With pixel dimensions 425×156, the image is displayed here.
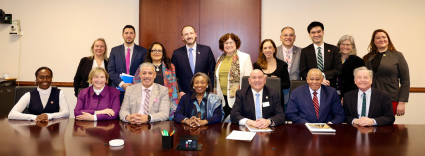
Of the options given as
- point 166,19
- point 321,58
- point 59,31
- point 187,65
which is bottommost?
point 187,65

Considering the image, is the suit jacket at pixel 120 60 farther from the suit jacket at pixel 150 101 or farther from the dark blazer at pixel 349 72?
the dark blazer at pixel 349 72

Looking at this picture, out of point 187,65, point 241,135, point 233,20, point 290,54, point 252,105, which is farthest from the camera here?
point 233,20

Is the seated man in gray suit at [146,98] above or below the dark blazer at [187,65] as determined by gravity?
below

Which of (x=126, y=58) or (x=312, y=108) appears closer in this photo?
(x=312, y=108)

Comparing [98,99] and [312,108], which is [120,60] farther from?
[312,108]

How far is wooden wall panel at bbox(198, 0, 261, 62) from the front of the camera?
466 centimetres

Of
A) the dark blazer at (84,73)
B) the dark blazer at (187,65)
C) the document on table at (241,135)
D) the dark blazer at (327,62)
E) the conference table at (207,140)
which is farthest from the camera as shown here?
the dark blazer at (84,73)

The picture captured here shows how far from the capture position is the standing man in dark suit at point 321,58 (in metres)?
3.26

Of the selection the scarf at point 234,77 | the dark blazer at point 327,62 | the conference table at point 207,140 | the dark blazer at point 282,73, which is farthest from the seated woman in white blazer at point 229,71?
the conference table at point 207,140

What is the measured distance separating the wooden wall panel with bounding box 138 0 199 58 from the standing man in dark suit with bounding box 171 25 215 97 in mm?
1283

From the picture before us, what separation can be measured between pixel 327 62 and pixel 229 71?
1.23m

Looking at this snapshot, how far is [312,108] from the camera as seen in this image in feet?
8.80

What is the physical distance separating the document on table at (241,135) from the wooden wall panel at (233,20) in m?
2.86

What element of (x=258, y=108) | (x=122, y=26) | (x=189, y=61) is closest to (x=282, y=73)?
(x=258, y=108)
